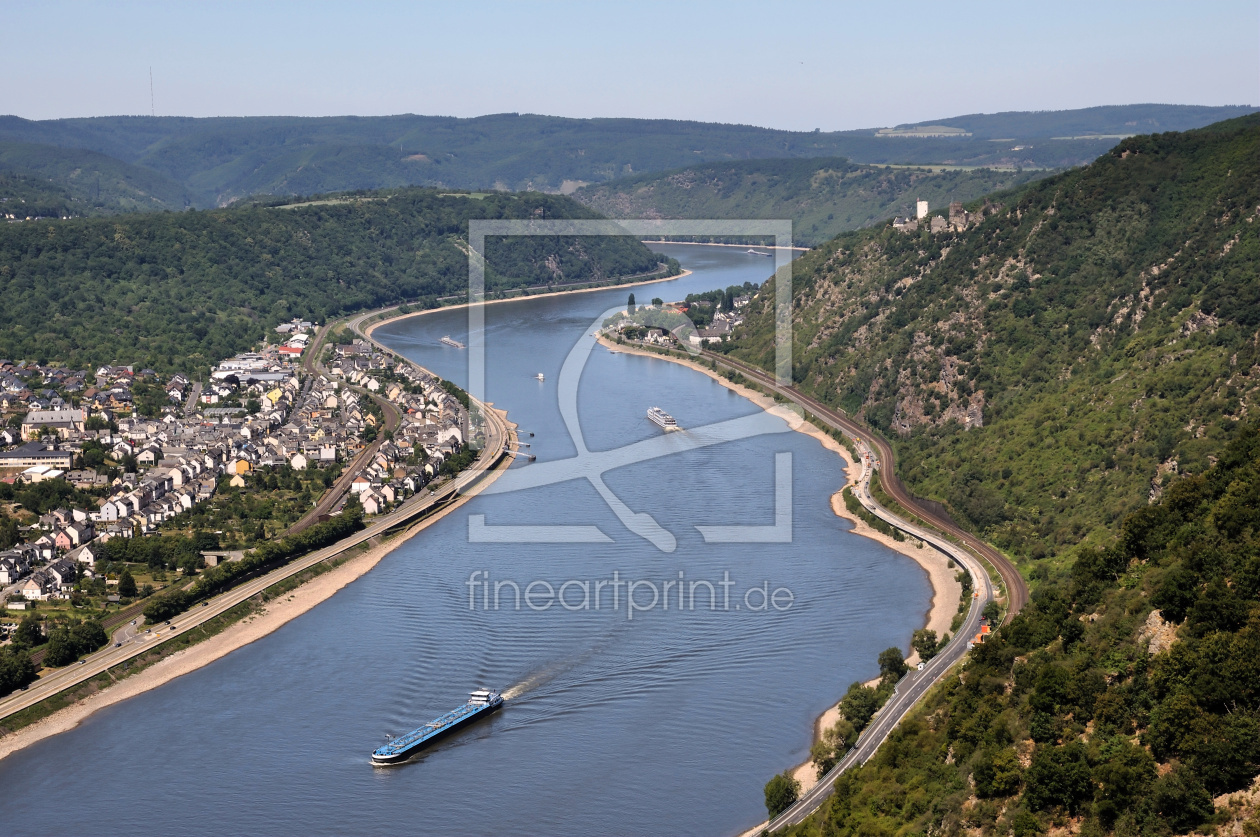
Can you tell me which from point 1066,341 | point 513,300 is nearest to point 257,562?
point 1066,341

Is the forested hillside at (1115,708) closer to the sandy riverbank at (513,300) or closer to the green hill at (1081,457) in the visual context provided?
the green hill at (1081,457)

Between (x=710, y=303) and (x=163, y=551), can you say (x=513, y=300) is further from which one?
(x=163, y=551)

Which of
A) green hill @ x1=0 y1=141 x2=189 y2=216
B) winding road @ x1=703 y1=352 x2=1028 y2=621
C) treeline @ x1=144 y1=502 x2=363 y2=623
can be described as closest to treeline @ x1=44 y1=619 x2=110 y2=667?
treeline @ x1=144 y1=502 x2=363 y2=623

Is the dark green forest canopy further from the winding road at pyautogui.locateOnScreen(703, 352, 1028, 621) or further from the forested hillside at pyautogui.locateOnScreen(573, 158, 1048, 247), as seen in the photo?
the forested hillside at pyautogui.locateOnScreen(573, 158, 1048, 247)

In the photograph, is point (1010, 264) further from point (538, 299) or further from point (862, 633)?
point (538, 299)

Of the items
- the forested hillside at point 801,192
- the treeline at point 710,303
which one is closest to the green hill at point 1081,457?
the treeline at point 710,303
